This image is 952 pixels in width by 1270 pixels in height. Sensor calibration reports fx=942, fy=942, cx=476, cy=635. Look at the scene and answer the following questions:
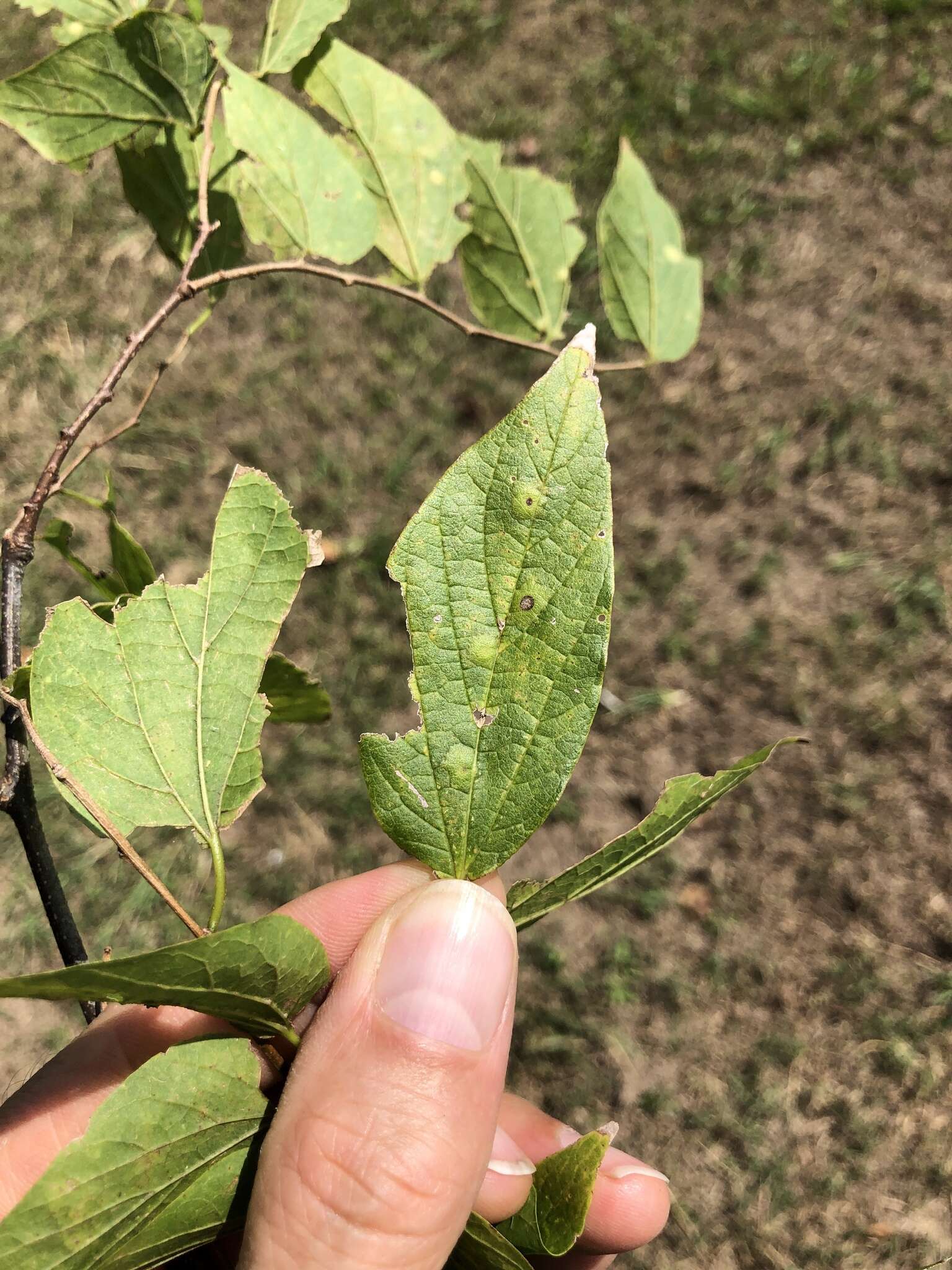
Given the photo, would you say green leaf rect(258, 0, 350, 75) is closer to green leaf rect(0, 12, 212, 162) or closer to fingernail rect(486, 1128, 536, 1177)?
green leaf rect(0, 12, 212, 162)

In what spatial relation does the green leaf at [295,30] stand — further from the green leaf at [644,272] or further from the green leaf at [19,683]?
the green leaf at [19,683]

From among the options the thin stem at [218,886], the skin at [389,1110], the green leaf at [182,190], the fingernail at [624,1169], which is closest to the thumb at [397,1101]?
the skin at [389,1110]

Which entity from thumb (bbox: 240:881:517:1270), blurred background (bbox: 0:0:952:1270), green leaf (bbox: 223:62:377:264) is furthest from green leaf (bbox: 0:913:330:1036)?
blurred background (bbox: 0:0:952:1270)

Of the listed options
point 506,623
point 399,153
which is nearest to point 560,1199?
point 506,623

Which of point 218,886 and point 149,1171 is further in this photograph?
point 218,886

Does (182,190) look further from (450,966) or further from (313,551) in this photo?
(450,966)
